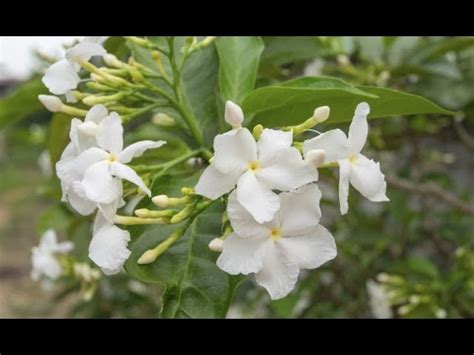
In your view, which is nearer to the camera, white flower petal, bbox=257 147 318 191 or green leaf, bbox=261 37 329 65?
white flower petal, bbox=257 147 318 191

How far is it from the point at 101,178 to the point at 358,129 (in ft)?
0.97

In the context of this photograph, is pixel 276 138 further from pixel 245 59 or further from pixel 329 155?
pixel 245 59

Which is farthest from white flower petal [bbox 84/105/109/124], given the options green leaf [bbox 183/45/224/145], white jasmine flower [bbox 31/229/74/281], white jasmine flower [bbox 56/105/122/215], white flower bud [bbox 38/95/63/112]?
white jasmine flower [bbox 31/229/74/281]

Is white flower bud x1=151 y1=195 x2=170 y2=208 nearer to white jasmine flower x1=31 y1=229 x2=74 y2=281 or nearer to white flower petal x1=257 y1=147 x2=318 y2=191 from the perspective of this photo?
white flower petal x1=257 y1=147 x2=318 y2=191

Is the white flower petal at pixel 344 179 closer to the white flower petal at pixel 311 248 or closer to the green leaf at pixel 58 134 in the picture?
the white flower petal at pixel 311 248

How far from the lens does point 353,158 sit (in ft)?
2.77

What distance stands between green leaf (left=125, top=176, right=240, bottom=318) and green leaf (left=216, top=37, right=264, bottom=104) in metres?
0.18

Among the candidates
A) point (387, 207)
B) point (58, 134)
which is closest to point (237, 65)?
point (58, 134)

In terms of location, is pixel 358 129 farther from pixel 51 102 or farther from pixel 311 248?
pixel 51 102

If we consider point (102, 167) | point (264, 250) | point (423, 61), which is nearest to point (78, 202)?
point (102, 167)

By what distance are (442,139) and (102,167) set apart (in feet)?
5.23

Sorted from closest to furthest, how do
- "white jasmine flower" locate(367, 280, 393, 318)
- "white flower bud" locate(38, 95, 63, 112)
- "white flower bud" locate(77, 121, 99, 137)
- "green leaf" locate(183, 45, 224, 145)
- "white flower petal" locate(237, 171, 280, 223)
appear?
"white flower petal" locate(237, 171, 280, 223)
"white flower bud" locate(77, 121, 99, 137)
"white flower bud" locate(38, 95, 63, 112)
"green leaf" locate(183, 45, 224, 145)
"white jasmine flower" locate(367, 280, 393, 318)

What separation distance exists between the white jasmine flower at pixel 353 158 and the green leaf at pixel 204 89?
0.28 m

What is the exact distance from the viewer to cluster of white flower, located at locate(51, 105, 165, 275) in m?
0.82
